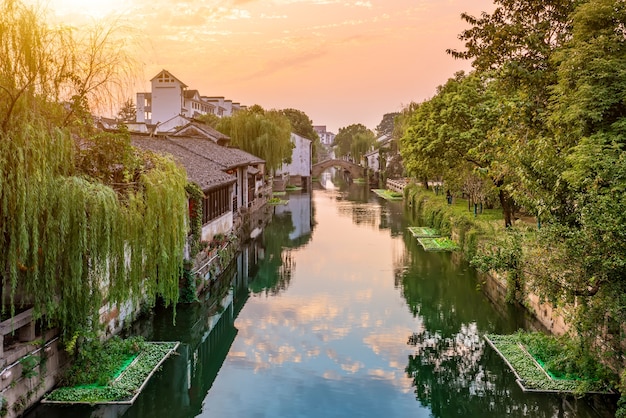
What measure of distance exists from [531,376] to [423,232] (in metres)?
22.6

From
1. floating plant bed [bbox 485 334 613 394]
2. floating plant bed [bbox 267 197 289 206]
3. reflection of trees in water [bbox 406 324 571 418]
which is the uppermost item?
floating plant bed [bbox 267 197 289 206]

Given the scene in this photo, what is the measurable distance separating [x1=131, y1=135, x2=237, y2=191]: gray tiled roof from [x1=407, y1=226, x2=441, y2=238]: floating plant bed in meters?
12.5

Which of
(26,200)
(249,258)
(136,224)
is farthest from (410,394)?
(249,258)

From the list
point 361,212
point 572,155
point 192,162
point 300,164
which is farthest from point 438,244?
point 300,164

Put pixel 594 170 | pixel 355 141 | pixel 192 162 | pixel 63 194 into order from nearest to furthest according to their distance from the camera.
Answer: pixel 63 194 < pixel 594 170 < pixel 192 162 < pixel 355 141

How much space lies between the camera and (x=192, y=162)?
26891mm

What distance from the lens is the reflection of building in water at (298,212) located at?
36812 millimetres

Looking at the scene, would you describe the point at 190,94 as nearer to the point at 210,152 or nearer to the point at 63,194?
the point at 210,152

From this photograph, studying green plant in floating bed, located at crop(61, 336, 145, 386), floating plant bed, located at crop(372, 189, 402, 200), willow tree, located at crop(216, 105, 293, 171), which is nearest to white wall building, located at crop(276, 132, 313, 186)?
floating plant bed, located at crop(372, 189, 402, 200)

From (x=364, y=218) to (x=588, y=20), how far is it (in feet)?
103

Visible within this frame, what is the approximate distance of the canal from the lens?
495 inches

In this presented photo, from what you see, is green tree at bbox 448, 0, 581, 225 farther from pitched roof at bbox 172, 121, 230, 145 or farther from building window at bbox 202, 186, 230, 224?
pitched roof at bbox 172, 121, 230, 145

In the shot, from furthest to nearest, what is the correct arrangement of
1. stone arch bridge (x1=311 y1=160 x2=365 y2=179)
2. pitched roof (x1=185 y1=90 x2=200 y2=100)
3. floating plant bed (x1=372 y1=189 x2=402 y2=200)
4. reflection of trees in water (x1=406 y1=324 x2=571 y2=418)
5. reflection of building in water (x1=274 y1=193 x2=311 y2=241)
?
stone arch bridge (x1=311 y1=160 x2=365 y2=179) → pitched roof (x1=185 y1=90 x2=200 y2=100) → floating plant bed (x1=372 y1=189 x2=402 y2=200) → reflection of building in water (x1=274 y1=193 x2=311 y2=241) → reflection of trees in water (x1=406 y1=324 x2=571 y2=418)

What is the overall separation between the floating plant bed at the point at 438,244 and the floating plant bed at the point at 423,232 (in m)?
0.97
